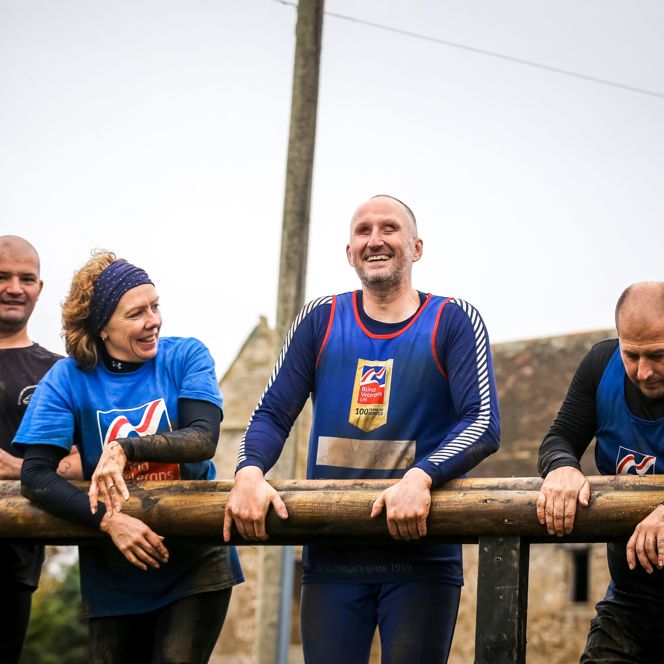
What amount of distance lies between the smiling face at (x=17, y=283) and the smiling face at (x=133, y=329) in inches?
33.3

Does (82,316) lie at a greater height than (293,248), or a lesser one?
lesser

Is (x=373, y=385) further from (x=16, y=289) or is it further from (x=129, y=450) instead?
(x=16, y=289)

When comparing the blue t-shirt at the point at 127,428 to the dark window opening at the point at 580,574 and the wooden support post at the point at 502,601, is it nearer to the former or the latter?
the wooden support post at the point at 502,601

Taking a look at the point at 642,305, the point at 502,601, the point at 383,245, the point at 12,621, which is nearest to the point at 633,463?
the point at 642,305

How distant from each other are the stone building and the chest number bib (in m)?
10.5

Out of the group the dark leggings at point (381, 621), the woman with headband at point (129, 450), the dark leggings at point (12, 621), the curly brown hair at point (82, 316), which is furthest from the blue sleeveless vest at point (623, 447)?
the dark leggings at point (12, 621)

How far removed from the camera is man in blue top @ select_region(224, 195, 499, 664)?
3.69 metres

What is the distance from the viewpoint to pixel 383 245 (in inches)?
164

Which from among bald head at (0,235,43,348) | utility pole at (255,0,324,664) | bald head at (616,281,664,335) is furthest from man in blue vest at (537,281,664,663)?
utility pole at (255,0,324,664)

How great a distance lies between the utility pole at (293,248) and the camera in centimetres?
906

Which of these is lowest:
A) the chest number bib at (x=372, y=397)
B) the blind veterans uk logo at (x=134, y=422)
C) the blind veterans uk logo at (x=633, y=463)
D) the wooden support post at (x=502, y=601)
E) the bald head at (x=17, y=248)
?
the wooden support post at (x=502, y=601)

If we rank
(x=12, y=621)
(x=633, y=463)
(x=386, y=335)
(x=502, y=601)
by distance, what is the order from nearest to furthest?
(x=502, y=601)
(x=633, y=463)
(x=386, y=335)
(x=12, y=621)

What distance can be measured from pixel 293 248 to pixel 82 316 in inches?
192

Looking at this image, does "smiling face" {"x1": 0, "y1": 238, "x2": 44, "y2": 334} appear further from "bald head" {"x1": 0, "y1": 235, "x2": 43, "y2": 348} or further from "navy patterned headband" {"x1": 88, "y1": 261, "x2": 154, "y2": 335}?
"navy patterned headband" {"x1": 88, "y1": 261, "x2": 154, "y2": 335}
